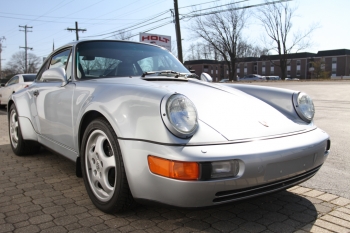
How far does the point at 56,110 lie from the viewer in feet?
10.7

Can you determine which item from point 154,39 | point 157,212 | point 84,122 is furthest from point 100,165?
point 154,39

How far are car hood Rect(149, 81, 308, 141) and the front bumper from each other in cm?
13

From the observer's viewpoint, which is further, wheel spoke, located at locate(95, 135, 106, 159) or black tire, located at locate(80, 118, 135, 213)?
wheel spoke, located at locate(95, 135, 106, 159)

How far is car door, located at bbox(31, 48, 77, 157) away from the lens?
305 cm

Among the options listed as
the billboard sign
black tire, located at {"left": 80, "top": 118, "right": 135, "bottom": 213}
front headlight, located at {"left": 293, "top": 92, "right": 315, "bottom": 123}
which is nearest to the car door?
black tire, located at {"left": 80, "top": 118, "right": 135, "bottom": 213}

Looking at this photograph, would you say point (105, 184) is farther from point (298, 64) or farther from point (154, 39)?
point (298, 64)

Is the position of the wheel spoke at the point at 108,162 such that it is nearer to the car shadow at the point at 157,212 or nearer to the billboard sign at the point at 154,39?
the car shadow at the point at 157,212

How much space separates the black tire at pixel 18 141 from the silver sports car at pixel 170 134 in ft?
3.77

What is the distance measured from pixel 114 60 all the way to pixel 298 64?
90.6 m

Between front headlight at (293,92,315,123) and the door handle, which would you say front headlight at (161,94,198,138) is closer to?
front headlight at (293,92,315,123)

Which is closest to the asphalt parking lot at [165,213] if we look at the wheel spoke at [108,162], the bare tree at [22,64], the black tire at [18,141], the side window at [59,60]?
the wheel spoke at [108,162]

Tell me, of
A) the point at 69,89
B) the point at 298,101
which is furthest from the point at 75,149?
the point at 298,101

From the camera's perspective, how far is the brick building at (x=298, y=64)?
80500 mm

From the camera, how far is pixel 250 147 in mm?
2072
